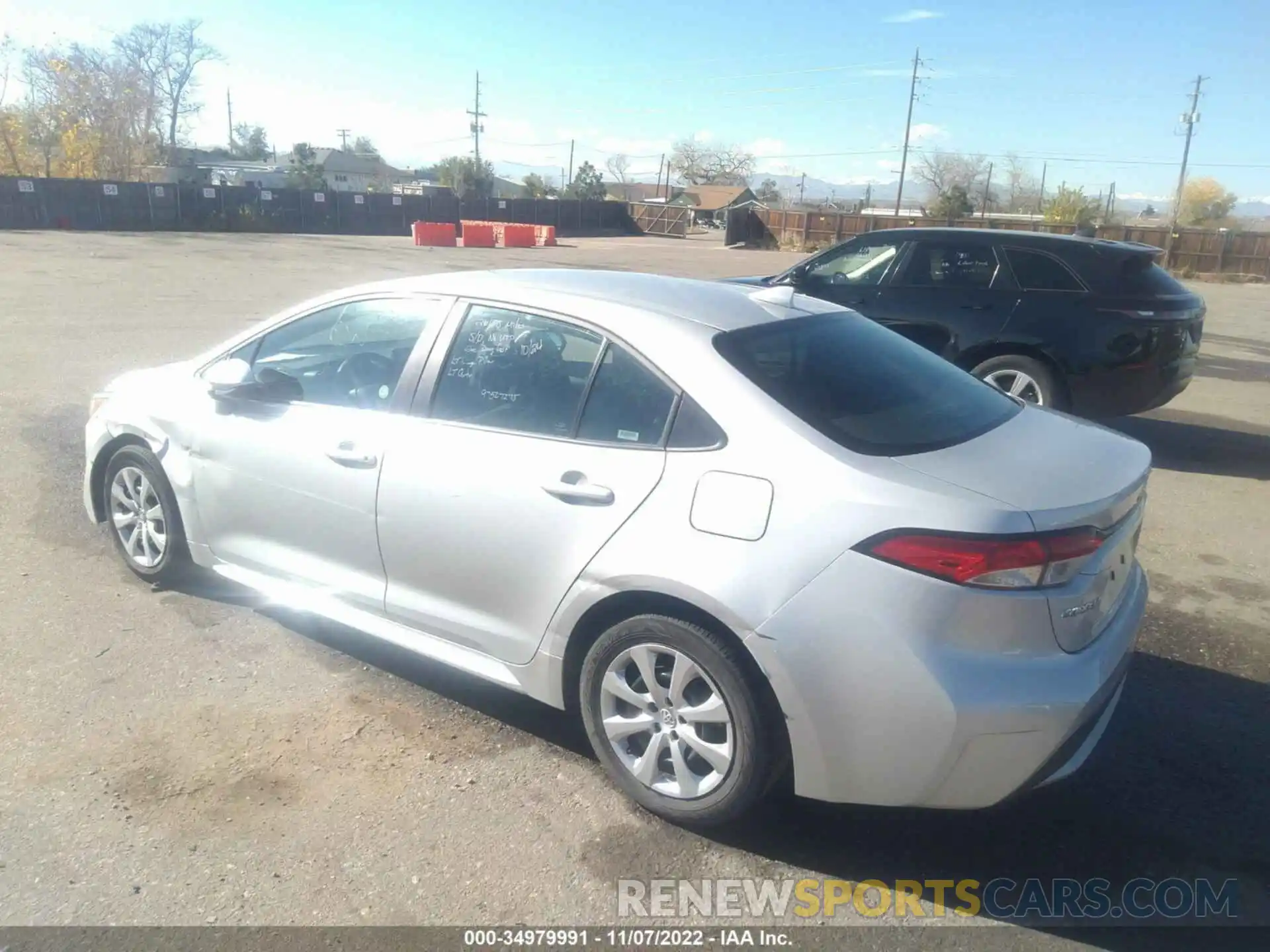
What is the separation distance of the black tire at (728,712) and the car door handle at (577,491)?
0.38 metres

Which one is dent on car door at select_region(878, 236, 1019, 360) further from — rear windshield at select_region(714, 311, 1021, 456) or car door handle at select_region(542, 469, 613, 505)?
car door handle at select_region(542, 469, 613, 505)

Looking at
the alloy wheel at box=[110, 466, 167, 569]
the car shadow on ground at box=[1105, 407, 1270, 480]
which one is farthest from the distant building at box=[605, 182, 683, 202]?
the alloy wheel at box=[110, 466, 167, 569]

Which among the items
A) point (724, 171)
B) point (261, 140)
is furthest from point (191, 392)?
point (724, 171)

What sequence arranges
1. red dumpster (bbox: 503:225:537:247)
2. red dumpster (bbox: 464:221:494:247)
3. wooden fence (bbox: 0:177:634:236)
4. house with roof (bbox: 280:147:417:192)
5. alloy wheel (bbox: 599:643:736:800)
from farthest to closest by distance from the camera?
house with roof (bbox: 280:147:417:192), red dumpster (bbox: 503:225:537:247), red dumpster (bbox: 464:221:494:247), wooden fence (bbox: 0:177:634:236), alloy wheel (bbox: 599:643:736:800)

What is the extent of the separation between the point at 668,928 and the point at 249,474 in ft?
8.08

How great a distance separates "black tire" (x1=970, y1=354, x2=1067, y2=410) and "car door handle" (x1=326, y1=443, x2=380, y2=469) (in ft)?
17.5

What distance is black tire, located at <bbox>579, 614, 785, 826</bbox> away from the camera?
2.79 meters

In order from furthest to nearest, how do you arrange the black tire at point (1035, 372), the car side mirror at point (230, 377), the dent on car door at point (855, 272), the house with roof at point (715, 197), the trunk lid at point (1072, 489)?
the house with roof at point (715, 197)
the dent on car door at point (855, 272)
the black tire at point (1035, 372)
the car side mirror at point (230, 377)
the trunk lid at point (1072, 489)

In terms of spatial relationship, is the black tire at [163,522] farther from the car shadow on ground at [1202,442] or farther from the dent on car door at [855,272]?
the car shadow on ground at [1202,442]

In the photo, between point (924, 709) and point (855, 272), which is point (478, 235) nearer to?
point (855, 272)

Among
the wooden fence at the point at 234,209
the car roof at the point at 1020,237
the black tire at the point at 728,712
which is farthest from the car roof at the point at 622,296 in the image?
the wooden fence at the point at 234,209

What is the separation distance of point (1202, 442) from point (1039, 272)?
93.0 inches

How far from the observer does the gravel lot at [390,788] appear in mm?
2801

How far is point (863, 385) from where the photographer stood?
3.27 meters
